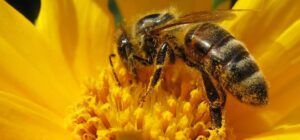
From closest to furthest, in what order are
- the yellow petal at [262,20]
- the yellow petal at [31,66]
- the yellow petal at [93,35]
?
the yellow petal at [31,66], the yellow petal at [262,20], the yellow petal at [93,35]

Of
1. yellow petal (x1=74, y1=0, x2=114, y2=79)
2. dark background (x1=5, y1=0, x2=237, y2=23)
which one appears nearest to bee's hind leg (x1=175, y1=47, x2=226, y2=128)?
yellow petal (x1=74, y1=0, x2=114, y2=79)

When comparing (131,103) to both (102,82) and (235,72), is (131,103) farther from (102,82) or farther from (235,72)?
(235,72)

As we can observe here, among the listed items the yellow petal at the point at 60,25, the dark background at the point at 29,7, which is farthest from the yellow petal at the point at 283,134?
the dark background at the point at 29,7

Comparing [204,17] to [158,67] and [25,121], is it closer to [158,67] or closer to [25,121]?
[158,67]

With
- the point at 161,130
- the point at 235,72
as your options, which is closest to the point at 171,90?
the point at 161,130

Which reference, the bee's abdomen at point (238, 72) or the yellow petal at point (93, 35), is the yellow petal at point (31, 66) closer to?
the yellow petal at point (93, 35)

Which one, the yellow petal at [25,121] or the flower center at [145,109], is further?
the flower center at [145,109]

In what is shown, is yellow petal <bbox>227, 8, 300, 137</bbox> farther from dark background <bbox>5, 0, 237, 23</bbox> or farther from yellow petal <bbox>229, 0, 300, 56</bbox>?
dark background <bbox>5, 0, 237, 23</bbox>
